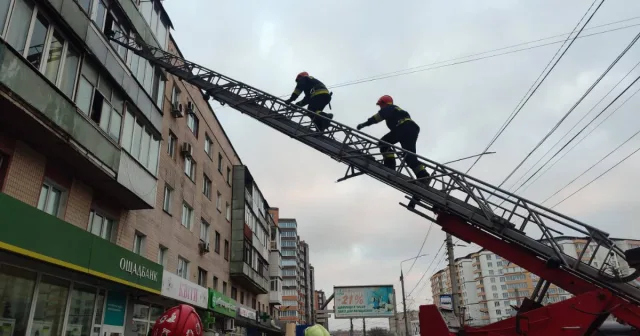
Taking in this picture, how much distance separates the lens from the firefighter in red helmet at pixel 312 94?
465 inches

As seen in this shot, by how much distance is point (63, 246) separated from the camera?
358 inches

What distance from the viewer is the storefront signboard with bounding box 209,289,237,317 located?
20.3 meters

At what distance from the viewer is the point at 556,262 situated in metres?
7.14

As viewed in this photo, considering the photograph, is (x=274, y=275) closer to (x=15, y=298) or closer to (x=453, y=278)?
(x=453, y=278)

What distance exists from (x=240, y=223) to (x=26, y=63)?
21.1 meters

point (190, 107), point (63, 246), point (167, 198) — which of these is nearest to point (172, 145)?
point (167, 198)

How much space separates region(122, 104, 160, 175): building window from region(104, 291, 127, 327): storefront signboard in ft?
13.7

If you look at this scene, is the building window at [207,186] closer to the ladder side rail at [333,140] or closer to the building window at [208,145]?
the building window at [208,145]

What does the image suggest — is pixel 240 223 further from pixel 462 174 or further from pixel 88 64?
pixel 462 174

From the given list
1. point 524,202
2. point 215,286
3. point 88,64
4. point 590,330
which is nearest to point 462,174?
point 524,202

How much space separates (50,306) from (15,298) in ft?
4.07

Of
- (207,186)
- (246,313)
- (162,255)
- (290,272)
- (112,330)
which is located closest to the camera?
(112,330)

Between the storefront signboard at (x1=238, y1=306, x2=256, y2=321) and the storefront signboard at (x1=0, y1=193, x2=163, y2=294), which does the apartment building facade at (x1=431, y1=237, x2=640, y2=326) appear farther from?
the storefront signboard at (x1=0, y1=193, x2=163, y2=294)

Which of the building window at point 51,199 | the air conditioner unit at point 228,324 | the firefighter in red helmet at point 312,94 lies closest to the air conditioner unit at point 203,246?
the air conditioner unit at point 228,324
